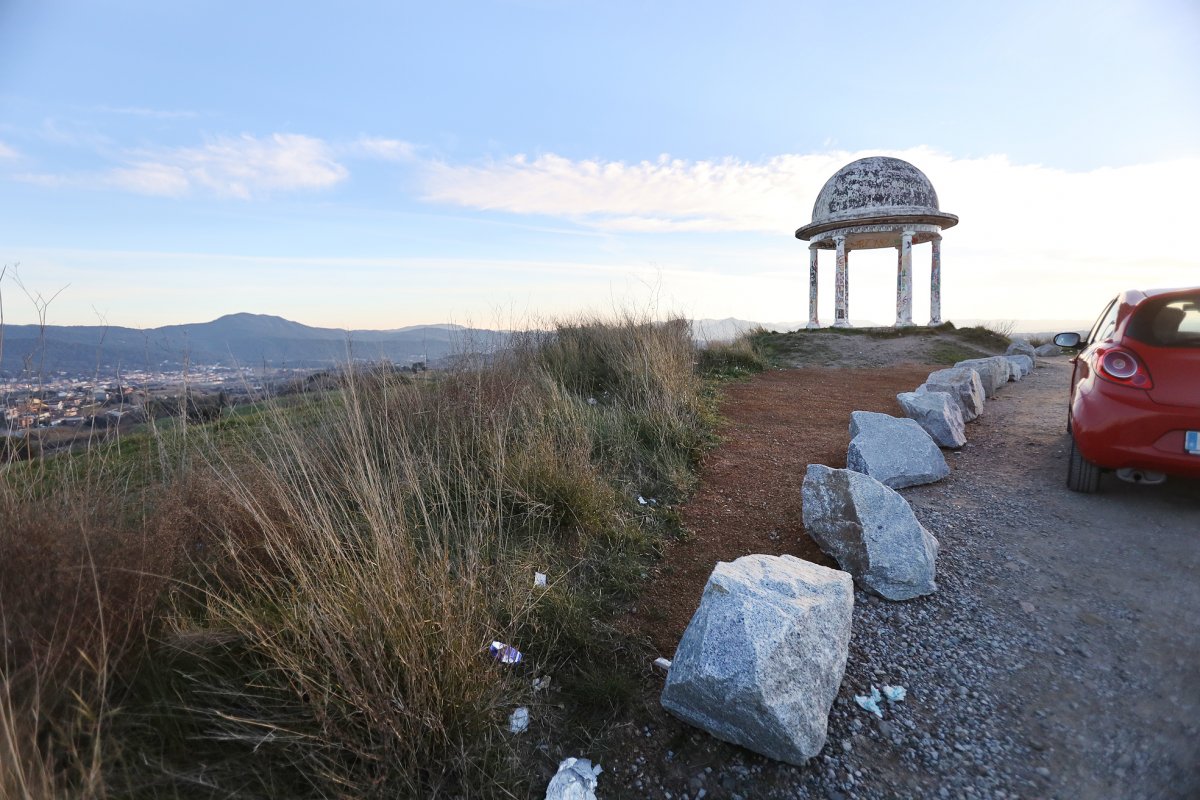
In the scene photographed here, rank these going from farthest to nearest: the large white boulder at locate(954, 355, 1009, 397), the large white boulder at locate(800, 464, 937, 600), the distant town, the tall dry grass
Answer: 1. the large white boulder at locate(954, 355, 1009, 397)
2. the large white boulder at locate(800, 464, 937, 600)
3. the distant town
4. the tall dry grass

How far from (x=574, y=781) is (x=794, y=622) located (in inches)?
36.1

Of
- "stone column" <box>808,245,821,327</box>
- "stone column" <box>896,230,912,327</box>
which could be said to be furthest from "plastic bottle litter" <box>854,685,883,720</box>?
"stone column" <box>808,245,821,327</box>

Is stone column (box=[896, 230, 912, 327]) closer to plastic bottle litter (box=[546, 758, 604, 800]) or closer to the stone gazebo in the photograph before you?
the stone gazebo

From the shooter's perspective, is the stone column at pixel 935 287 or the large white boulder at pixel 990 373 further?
the stone column at pixel 935 287

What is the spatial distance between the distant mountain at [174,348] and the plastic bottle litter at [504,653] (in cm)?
256

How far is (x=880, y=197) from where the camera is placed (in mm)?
16828

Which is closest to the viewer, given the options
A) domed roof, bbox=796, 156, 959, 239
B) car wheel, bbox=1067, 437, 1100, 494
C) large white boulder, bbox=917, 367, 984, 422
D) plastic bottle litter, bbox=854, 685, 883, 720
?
plastic bottle litter, bbox=854, 685, 883, 720

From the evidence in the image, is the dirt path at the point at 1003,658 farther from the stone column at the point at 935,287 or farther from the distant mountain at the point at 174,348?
the stone column at the point at 935,287

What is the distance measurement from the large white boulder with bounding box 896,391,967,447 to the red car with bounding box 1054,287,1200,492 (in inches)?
46.9

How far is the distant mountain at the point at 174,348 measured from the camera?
9.14 feet

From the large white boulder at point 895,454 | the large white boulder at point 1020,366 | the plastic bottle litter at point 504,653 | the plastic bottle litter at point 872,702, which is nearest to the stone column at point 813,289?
the large white boulder at point 1020,366

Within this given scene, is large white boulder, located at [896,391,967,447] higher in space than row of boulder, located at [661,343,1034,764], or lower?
higher

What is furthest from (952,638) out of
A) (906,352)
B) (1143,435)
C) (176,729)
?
(906,352)

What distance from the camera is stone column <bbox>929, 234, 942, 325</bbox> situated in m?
17.6
